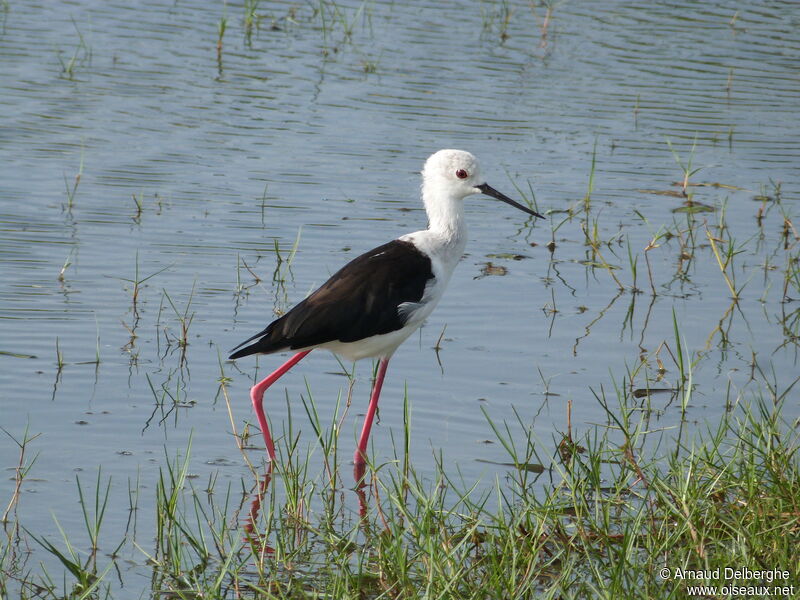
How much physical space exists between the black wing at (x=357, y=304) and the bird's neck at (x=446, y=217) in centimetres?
22

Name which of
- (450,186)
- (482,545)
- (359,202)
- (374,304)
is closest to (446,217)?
(450,186)

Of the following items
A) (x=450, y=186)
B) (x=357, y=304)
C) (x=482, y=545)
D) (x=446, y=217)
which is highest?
(x=450, y=186)

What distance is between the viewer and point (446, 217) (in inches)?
233

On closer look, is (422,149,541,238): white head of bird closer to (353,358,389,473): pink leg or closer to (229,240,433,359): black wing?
(229,240,433,359): black wing

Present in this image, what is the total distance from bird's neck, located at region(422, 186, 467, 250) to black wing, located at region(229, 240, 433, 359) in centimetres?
22

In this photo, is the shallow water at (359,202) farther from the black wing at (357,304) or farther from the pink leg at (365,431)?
the black wing at (357,304)

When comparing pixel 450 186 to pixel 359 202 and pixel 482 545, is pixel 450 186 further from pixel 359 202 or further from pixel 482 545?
pixel 359 202

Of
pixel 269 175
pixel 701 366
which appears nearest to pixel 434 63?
pixel 269 175

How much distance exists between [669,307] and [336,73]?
17.8 ft

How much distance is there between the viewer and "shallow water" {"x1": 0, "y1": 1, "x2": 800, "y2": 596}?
226 inches

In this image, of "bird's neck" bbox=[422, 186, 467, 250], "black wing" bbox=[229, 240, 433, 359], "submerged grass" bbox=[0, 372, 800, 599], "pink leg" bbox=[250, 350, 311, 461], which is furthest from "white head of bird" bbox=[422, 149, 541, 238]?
"submerged grass" bbox=[0, 372, 800, 599]

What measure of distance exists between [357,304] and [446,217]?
0.72m

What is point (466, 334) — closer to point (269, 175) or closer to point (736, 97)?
point (269, 175)

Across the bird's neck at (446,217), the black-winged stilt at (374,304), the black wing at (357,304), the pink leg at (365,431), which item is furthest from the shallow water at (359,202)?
the bird's neck at (446,217)
